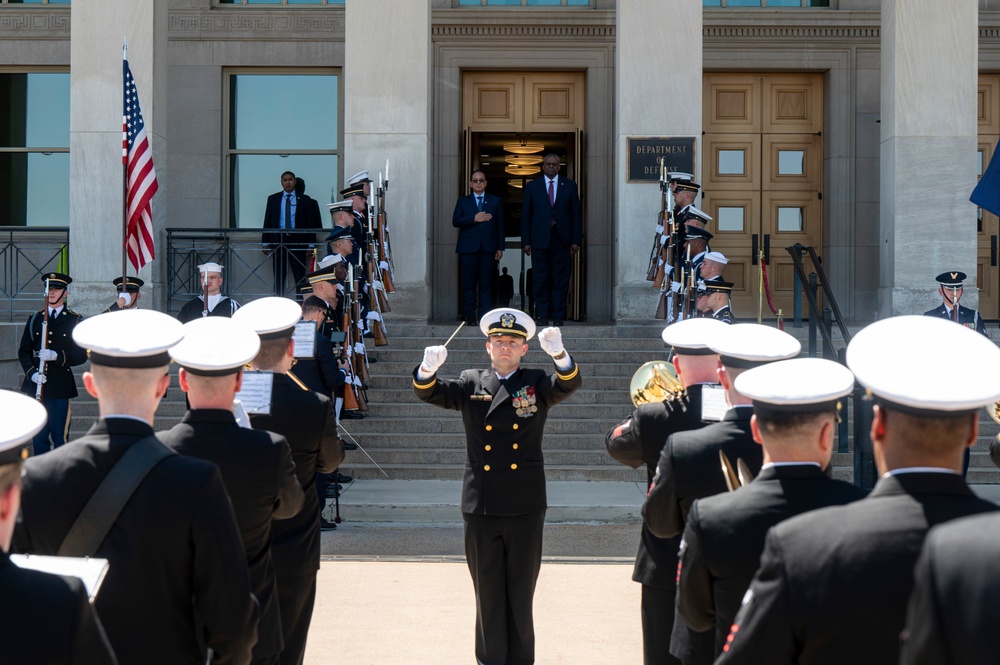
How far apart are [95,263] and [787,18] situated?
1069 centimetres

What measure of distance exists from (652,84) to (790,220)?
4.38m

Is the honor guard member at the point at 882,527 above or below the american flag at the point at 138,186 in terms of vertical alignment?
below

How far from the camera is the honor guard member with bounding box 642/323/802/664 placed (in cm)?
425

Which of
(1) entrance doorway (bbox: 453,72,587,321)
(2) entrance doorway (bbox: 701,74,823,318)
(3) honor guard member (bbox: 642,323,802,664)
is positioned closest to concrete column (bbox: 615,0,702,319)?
(1) entrance doorway (bbox: 453,72,587,321)

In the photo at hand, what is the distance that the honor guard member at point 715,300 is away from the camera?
37.2ft

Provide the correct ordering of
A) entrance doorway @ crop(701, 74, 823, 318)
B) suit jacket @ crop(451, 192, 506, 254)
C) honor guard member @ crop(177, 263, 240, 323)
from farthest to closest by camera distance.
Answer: entrance doorway @ crop(701, 74, 823, 318), suit jacket @ crop(451, 192, 506, 254), honor guard member @ crop(177, 263, 240, 323)

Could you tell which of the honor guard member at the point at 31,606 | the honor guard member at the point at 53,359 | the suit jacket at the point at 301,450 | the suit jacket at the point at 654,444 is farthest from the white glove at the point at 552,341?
the honor guard member at the point at 53,359

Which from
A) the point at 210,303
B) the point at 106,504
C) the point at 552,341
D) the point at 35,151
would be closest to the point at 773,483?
the point at 106,504

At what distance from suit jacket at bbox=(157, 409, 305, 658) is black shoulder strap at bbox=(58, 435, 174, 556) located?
30.7 inches

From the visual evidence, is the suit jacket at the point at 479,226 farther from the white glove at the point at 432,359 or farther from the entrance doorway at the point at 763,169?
the white glove at the point at 432,359

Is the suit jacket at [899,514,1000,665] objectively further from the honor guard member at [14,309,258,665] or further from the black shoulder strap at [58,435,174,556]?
the black shoulder strap at [58,435,174,556]

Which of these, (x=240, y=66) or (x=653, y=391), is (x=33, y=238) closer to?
(x=240, y=66)

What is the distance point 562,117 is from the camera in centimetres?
1903

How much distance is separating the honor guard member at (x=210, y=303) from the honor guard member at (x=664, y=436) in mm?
8729
